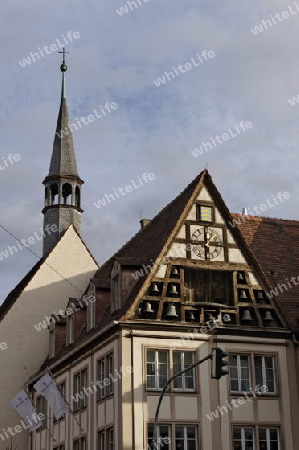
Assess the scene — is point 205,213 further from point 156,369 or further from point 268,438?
point 268,438

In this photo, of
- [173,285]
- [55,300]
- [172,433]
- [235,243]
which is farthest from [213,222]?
[55,300]

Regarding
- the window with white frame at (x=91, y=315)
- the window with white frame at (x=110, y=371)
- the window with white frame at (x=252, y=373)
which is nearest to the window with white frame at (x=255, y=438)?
the window with white frame at (x=252, y=373)

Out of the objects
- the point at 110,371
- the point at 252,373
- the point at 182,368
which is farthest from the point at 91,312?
the point at 252,373

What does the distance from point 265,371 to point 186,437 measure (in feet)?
15.0

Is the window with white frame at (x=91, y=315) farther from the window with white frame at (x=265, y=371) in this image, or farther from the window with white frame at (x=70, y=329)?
the window with white frame at (x=265, y=371)

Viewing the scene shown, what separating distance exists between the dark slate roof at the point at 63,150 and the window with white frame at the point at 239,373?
2189 centimetres

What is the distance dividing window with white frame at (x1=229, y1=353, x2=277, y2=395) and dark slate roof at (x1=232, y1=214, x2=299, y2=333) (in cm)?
193

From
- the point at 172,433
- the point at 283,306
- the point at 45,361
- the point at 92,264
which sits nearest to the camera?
the point at 172,433

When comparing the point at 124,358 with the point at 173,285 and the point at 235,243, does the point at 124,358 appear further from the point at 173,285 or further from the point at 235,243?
the point at 235,243

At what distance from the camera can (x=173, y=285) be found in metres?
33.7

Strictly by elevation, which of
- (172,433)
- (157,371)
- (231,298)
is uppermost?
(231,298)

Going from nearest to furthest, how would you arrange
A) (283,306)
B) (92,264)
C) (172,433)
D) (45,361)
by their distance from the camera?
1. (172,433)
2. (283,306)
3. (45,361)
4. (92,264)

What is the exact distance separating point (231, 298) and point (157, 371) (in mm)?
4589

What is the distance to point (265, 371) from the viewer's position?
3400 cm
